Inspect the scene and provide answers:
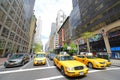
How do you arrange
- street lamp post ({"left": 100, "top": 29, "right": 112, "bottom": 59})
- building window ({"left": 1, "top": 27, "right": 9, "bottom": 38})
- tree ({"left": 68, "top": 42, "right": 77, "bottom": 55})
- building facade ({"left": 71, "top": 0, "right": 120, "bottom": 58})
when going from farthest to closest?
tree ({"left": 68, "top": 42, "right": 77, "bottom": 55}) < building window ({"left": 1, "top": 27, "right": 9, "bottom": 38}) < street lamp post ({"left": 100, "top": 29, "right": 112, "bottom": 59}) < building facade ({"left": 71, "top": 0, "right": 120, "bottom": 58})

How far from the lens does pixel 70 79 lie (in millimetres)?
6559

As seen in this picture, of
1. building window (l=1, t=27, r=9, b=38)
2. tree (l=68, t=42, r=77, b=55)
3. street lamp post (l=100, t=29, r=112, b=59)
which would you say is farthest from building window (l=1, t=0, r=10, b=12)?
street lamp post (l=100, t=29, r=112, b=59)

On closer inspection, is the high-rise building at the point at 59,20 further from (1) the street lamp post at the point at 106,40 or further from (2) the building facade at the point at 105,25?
(1) the street lamp post at the point at 106,40

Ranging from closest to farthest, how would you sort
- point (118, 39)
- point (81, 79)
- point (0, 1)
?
point (81, 79) < point (118, 39) < point (0, 1)

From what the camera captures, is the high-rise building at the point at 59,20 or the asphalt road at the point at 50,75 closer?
the asphalt road at the point at 50,75

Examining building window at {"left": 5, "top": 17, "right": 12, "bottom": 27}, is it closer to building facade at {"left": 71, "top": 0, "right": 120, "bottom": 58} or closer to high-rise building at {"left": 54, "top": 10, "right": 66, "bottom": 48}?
building facade at {"left": 71, "top": 0, "right": 120, "bottom": 58}

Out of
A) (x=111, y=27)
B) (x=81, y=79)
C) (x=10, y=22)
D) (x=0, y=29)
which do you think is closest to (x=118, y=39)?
(x=111, y=27)

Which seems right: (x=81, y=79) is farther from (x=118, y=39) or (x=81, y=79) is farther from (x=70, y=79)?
(x=118, y=39)

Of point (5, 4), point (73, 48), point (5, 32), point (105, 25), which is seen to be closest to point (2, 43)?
point (5, 32)

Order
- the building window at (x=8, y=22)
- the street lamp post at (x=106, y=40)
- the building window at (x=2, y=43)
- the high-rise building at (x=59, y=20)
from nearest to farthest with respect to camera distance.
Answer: the street lamp post at (x=106, y=40) < the building window at (x=2, y=43) < the building window at (x=8, y=22) < the high-rise building at (x=59, y=20)

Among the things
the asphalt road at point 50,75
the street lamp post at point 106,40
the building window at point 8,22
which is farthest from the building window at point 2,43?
the street lamp post at point 106,40

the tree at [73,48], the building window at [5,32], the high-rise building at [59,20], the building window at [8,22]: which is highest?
the high-rise building at [59,20]

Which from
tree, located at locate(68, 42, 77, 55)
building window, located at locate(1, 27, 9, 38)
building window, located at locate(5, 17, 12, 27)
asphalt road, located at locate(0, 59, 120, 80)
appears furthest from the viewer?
tree, located at locate(68, 42, 77, 55)

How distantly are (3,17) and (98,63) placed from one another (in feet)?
92.9
